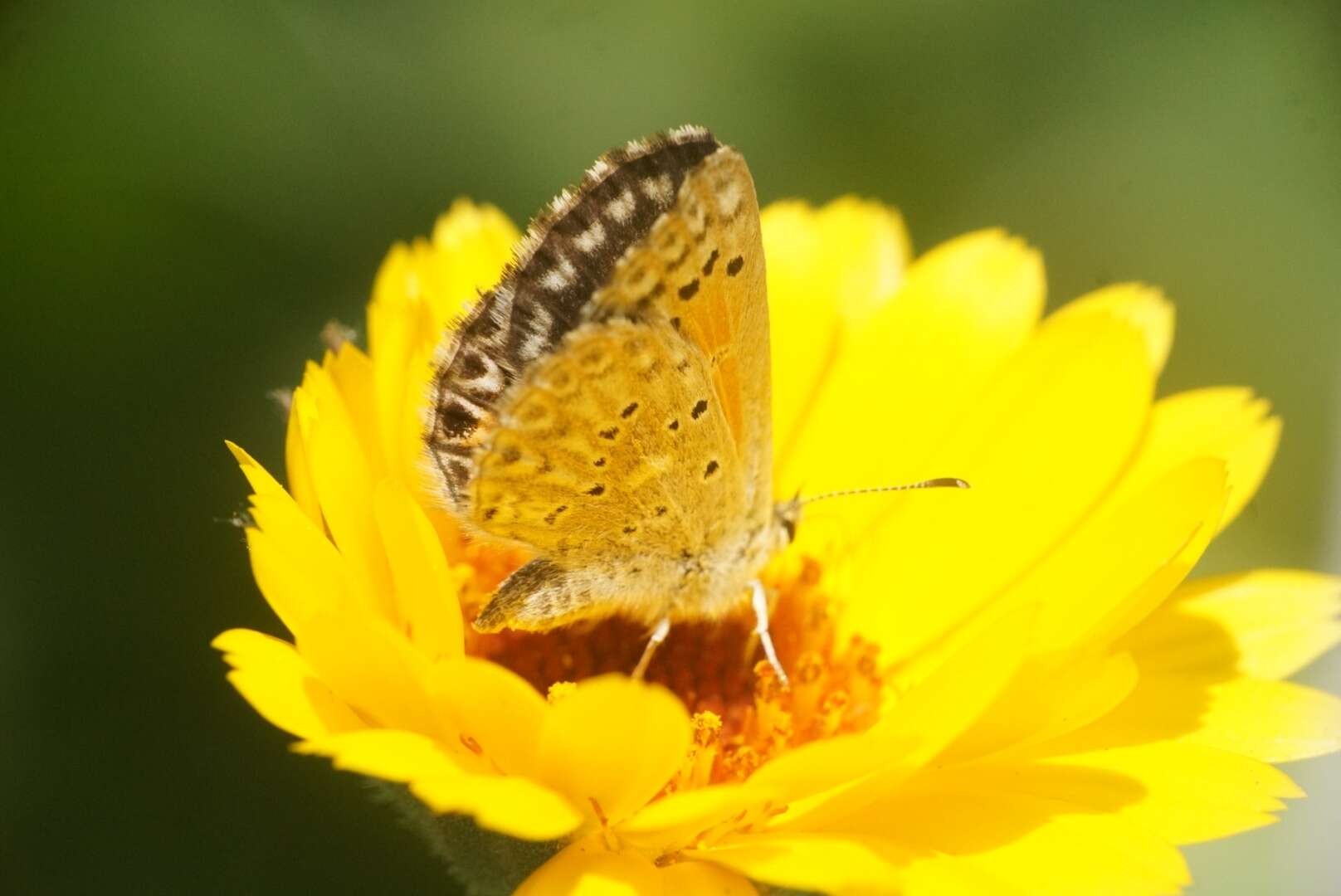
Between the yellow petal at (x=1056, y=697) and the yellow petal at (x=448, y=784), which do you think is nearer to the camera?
the yellow petal at (x=448, y=784)

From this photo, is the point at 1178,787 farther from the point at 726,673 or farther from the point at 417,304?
the point at 417,304

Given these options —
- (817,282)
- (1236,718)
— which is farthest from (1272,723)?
(817,282)

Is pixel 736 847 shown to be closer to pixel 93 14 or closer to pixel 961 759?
pixel 961 759

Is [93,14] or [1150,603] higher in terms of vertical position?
[93,14]

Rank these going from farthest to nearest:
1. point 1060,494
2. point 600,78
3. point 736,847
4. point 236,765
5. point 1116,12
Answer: point 1116,12 < point 600,78 < point 1060,494 < point 236,765 < point 736,847

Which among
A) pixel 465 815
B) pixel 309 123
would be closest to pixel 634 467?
pixel 465 815

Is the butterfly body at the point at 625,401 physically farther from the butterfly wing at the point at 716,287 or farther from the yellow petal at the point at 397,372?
the yellow petal at the point at 397,372

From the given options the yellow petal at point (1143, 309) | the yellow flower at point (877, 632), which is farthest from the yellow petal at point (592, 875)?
the yellow petal at point (1143, 309)

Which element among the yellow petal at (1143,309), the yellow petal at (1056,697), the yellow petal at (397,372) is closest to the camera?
Answer: the yellow petal at (1056,697)
